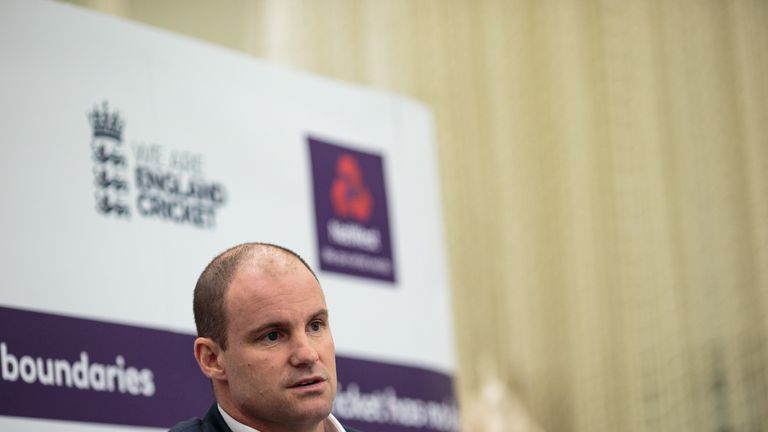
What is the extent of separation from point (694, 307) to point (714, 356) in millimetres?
344

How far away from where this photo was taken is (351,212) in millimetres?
5160

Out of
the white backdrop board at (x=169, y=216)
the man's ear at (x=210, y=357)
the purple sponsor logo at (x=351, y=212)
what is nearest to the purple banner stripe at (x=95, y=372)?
the white backdrop board at (x=169, y=216)

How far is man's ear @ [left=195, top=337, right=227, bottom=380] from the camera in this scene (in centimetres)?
240

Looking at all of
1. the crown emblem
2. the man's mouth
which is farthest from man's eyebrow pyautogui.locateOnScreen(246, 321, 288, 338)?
the crown emblem

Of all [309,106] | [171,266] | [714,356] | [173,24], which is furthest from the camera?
[714,356]

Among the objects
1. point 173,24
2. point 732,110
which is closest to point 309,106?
point 173,24

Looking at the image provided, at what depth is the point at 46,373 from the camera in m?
3.78

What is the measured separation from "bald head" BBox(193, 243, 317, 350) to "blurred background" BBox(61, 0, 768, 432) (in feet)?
17.9

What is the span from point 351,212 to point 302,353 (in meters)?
2.84

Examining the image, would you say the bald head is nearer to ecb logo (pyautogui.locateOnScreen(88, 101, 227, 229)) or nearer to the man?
the man

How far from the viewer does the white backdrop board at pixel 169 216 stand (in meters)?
3.85

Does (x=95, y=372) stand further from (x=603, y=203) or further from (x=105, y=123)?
(x=603, y=203)

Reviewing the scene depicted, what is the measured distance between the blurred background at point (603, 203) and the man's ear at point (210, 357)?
18.0 ft

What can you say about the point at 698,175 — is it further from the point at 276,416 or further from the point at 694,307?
the point at 276,416
